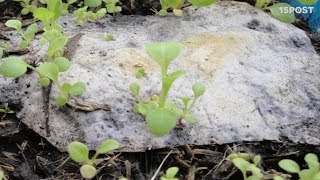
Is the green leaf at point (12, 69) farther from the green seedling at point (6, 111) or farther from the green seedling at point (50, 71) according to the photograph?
the green seedling at point (6, 111)

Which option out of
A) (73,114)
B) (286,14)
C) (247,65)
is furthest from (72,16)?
(286,14)

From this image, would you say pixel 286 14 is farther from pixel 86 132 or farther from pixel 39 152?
pixel 39 152

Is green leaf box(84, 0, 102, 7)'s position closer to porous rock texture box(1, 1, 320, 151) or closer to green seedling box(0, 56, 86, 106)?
porous rock texture box(1, 1, 320, 151)

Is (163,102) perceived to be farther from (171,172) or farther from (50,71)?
(50,71)

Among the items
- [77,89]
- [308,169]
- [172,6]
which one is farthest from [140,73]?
[308,169]

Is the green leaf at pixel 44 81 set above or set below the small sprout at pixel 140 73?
below

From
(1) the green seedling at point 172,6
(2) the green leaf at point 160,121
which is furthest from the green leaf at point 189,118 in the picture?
(1) the green seedling at point 172,6
